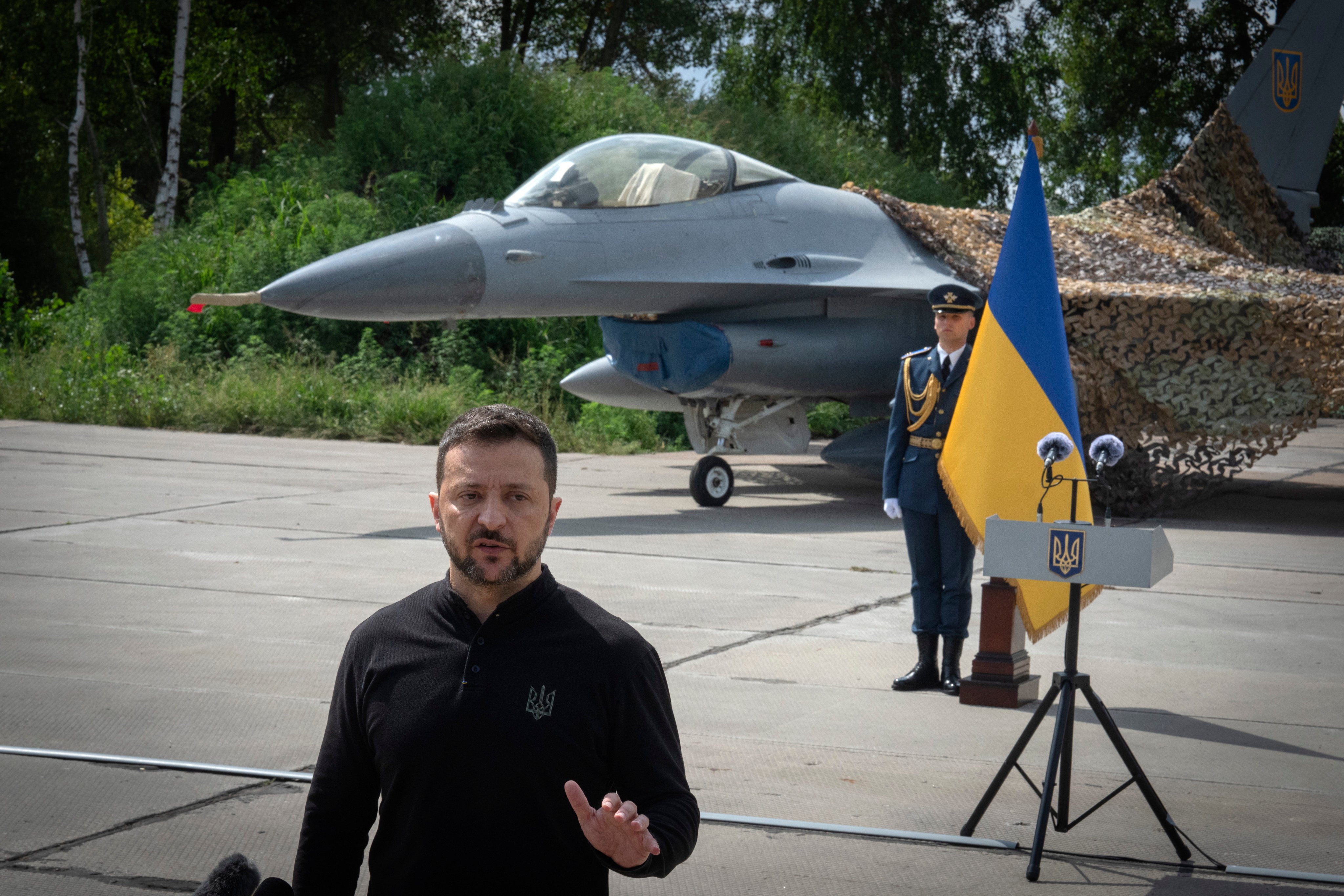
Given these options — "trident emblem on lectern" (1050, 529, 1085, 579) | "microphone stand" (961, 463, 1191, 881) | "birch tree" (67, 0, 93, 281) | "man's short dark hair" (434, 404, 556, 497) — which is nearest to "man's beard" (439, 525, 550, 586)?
"man's short dark hair" (434, 404, 556, 497)

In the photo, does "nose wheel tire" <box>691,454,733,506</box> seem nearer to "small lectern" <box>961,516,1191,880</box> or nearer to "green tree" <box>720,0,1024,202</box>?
"small lectern" <box>961,516,1191,880</box>

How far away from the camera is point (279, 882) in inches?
73.5

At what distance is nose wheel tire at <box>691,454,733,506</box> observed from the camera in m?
11.3

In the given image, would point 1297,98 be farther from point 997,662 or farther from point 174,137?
point 174,137

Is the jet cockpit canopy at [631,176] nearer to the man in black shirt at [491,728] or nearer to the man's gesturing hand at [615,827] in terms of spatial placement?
the man in black shirt at [491,728]

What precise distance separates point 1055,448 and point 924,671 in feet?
6.42

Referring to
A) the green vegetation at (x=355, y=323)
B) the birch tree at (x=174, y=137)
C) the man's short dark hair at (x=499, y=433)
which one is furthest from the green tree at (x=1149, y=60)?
the man's short dark hair at (x=499, y=433)

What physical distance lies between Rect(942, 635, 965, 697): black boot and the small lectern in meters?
1.63

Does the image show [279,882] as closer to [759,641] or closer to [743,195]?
[759,641]

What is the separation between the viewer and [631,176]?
1095 centimetres

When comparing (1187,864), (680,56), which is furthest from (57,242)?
(1187,864)

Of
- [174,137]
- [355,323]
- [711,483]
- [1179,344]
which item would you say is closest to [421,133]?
[355,323]

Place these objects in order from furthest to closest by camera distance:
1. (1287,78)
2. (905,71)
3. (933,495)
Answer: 1. (905,71)
2. (1287,78)
3. (933,495)

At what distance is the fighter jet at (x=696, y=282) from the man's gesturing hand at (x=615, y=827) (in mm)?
8094
